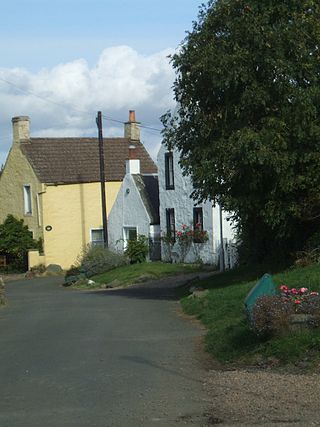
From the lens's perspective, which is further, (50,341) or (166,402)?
(50,341)

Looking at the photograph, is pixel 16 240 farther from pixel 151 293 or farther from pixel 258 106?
pixel 258 106

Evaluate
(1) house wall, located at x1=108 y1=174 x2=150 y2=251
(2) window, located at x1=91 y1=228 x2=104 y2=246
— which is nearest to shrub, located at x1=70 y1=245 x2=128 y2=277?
(1) house wall, located at x1=108 y1=174 x2=150 y2=251

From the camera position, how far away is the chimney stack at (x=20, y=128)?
49.7m

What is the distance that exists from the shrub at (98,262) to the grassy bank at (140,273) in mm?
1237

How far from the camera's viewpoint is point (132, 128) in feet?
173

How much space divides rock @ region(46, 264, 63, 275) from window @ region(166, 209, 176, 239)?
1000 centimetres

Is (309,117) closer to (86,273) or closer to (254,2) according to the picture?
(254,2)

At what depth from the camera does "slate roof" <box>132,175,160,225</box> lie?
42.0 metres

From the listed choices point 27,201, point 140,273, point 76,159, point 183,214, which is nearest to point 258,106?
point 140,273

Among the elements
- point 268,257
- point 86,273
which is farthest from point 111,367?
point 86,273

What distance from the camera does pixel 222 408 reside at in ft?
28.0

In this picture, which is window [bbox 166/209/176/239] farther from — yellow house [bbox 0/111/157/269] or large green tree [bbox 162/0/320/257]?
large green tree [bbox 162/0/320/257]

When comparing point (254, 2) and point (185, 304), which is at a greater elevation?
point (254, 2)

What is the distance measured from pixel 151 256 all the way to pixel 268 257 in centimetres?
1743
